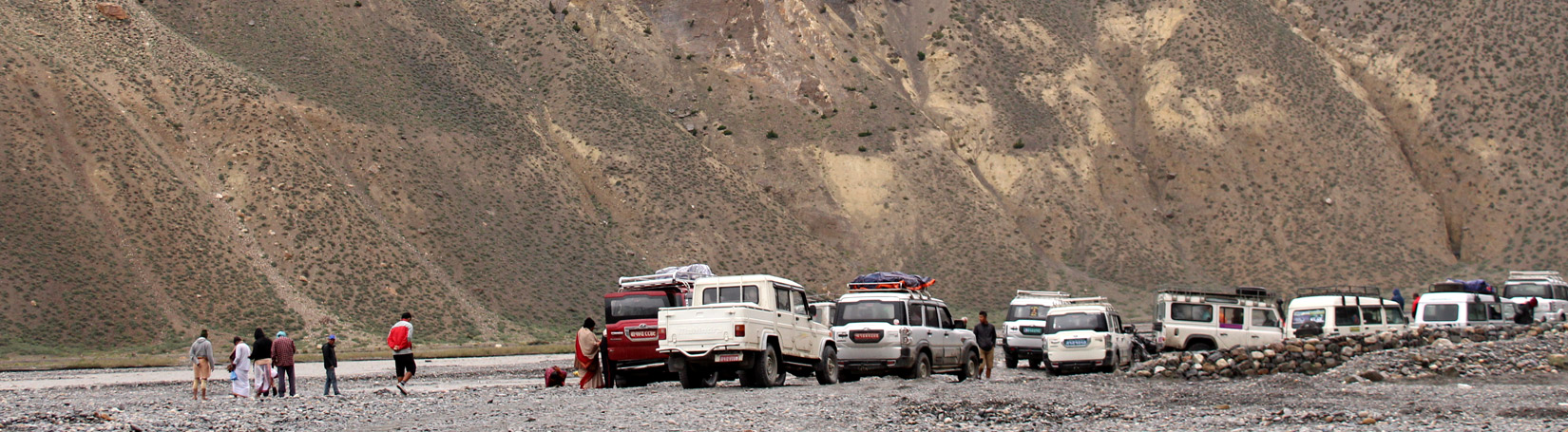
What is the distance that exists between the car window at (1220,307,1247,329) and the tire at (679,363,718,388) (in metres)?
12.2

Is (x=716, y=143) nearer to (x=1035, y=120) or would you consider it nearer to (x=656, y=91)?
(x=656, y=91)

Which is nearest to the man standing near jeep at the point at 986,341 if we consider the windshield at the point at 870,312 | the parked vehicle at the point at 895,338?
the parked vehicle at the point at 895,338

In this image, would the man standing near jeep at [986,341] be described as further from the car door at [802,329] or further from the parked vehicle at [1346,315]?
the parked vehicle at [1346,315]

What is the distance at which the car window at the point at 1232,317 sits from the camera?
28203mm

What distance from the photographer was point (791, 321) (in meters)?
22.5

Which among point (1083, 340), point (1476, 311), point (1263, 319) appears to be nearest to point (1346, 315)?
point (1263, 319)

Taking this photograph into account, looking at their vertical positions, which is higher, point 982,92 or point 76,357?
point 982,92

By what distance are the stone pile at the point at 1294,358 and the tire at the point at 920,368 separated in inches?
144

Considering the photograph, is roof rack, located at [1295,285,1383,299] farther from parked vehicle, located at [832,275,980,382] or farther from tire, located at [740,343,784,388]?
tire, located at [740,343,784,388]

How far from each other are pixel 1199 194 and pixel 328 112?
45.0 meters

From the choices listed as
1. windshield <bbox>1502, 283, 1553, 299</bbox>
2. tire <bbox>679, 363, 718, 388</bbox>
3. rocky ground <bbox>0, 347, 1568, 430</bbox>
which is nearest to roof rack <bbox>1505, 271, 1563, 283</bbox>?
windshield <bbox>1502, 283, 1553, 299</bbox>

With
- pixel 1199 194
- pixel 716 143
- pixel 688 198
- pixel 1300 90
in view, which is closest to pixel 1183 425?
pixel 688 198

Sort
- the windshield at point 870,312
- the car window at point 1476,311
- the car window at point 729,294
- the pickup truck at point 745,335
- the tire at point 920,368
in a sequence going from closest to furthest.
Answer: the pickup truck at point 745,335, the car window at point 729,294, the tire at point 920,368, the windshield at point 870,312, the car window at point 1476,311

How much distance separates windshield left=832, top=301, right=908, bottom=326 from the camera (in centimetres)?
2378
